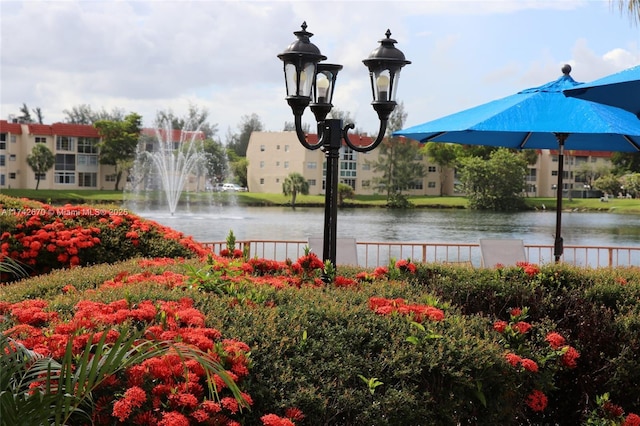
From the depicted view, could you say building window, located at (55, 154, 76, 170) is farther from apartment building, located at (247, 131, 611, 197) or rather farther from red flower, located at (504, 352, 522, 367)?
red flower, located at (504, 352, 522, 367)

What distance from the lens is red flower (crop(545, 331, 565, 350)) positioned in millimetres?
4293

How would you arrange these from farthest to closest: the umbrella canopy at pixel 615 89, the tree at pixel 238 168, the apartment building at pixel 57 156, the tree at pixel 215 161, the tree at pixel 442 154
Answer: the tree at pixel 238 168 → the tree at pixel 442 154 → the tree at pixel 215 161 → the apartment building at pixel 57 156 → the umbrella canopy at pixel 615 89

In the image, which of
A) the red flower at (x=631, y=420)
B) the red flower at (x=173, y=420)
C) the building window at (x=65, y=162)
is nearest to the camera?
the red flower at (x=173, y=420)

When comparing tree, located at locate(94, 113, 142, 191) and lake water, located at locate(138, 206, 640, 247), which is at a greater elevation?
tree, located at locate(94, 113, 142, 191)

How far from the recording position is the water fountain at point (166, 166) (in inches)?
1816

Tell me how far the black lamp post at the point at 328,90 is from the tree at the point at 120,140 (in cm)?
5592

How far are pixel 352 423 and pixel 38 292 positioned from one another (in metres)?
2.85

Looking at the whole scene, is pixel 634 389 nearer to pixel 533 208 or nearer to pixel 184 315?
pixel 184 315

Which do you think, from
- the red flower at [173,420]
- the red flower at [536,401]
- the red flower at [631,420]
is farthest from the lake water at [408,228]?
the red flower at [173,420]

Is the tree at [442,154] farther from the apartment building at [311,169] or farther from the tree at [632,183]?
the tree at [632,183]

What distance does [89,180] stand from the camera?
68375mm

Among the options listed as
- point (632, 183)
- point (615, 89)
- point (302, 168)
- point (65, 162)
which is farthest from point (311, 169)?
point (615, 89)

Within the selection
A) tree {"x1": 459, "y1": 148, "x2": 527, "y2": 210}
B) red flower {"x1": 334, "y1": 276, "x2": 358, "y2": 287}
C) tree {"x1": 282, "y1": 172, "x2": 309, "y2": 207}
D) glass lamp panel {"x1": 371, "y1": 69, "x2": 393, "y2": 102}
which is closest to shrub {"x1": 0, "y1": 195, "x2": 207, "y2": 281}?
glass lamp panel {"x1": 371, "y1": 69, "x2": 393, "y2": 102}

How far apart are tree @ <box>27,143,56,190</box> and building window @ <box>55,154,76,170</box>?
277 centimetres
